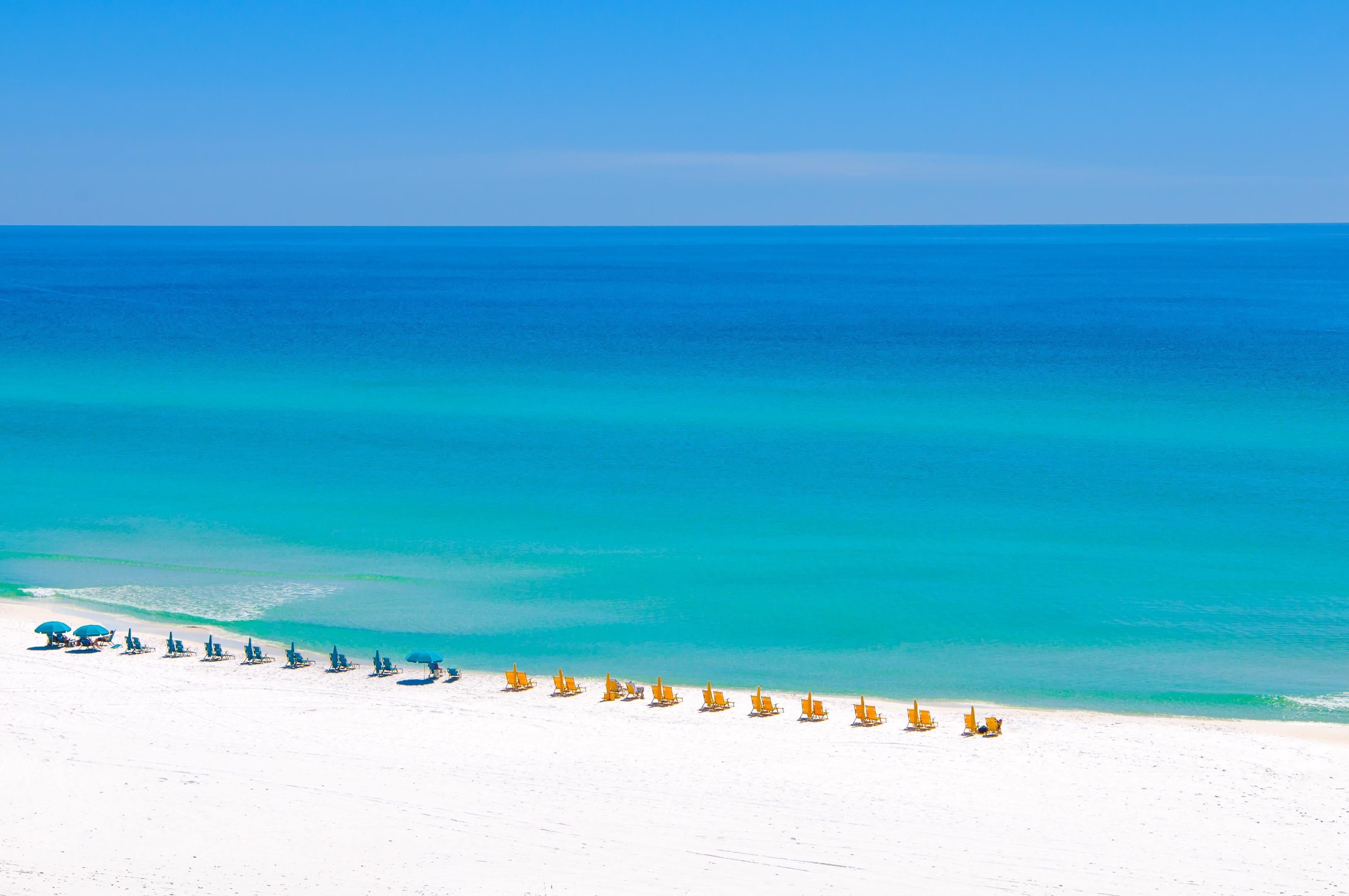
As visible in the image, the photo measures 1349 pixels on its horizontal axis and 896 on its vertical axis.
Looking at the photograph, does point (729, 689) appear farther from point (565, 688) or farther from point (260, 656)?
point (260, 656)

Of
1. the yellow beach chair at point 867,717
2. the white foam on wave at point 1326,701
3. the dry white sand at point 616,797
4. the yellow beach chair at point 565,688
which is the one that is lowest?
the dry white sand at point 616,797

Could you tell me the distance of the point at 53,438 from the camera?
171 feet

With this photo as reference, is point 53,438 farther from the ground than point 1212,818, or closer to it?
farther from the ground

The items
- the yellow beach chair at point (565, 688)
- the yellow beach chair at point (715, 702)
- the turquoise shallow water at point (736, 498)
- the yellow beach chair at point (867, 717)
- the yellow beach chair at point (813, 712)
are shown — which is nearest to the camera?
the yellow beach chair at point (867, 717)

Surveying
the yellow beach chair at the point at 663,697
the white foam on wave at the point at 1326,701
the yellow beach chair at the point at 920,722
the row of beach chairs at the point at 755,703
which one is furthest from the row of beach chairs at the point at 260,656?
the white foam on wave at the point at 1326,701

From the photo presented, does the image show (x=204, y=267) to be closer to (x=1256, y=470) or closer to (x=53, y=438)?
(x=53, y=438)

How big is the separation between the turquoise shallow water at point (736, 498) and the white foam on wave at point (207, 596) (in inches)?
5.7

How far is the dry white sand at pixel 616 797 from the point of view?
51.1 ft

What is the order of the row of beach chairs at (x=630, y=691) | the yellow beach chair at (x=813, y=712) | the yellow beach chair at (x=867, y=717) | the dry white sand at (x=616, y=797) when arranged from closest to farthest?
→ the dry white sand at (x=616, y=797)
the row of beach chairs at (x=630, y=691)
the yellow beach chair at (x=867, y=717)
the yellow beach chair at (x=813, y=712)

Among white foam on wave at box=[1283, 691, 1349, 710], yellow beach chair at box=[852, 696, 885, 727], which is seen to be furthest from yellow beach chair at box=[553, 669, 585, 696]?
white foam on wave at box=[1283, 691, 1349, 710]

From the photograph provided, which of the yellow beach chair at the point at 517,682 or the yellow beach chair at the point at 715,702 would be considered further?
the yellow beach chair at the point at 517,682

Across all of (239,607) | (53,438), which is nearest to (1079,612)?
(239,607)

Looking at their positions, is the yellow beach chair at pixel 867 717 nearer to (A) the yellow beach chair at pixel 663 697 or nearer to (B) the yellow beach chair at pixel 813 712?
(B) the yellow beach chair at pixel 813 712

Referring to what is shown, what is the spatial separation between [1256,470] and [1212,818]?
30.5m
